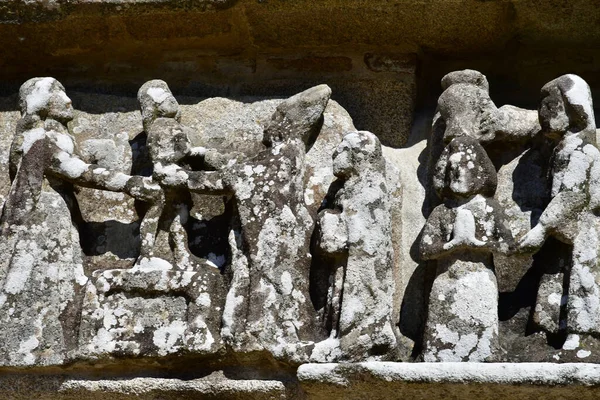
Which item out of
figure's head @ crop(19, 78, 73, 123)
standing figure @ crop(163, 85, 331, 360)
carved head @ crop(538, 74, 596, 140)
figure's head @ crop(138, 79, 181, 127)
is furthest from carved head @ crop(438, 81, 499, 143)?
figure's head @ crop(19, 78, 73, 123)

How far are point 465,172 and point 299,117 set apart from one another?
2.13 feet

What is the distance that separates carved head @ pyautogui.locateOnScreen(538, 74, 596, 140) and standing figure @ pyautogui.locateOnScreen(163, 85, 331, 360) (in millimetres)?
782

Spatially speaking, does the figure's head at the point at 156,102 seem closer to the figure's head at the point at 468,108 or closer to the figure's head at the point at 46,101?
the figure's head at the point at 46,101

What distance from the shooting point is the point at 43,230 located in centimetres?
457

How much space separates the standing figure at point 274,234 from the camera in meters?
4.31

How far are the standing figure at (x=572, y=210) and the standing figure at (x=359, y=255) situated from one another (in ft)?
1.51

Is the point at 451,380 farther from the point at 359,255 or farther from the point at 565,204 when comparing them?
the point at 565,204

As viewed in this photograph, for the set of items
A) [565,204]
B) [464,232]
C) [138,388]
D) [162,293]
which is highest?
[565,204]

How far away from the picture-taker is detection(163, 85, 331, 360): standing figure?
4309 millimetres

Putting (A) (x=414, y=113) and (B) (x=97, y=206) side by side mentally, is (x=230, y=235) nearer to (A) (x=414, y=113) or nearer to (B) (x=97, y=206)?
(B) (x=97, y=206)

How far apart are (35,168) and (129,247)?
425mm

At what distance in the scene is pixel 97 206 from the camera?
15.9 ft

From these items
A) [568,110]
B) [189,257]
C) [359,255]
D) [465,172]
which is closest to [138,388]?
[189,257]

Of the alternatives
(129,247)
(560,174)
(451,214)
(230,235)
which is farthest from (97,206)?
(560,174)
